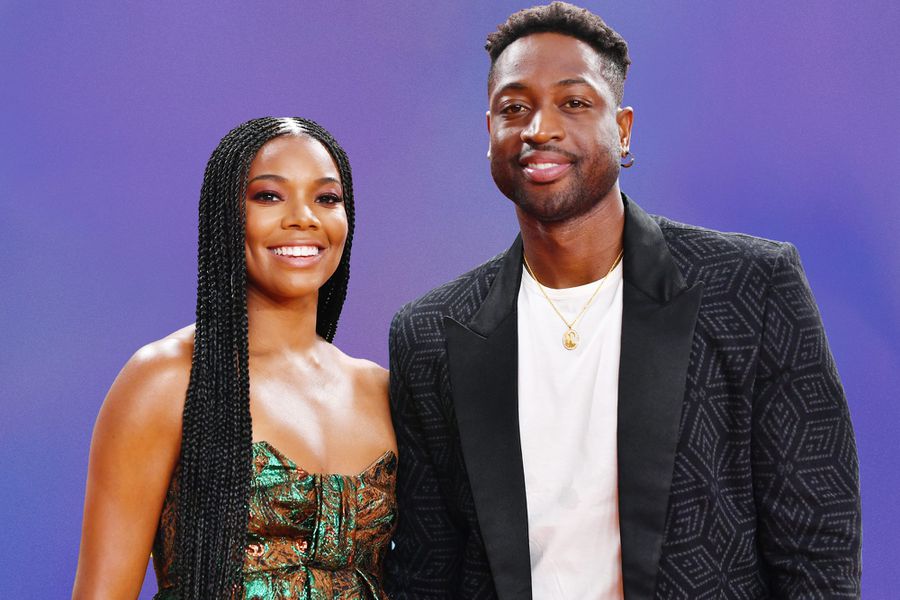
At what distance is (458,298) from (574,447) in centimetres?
50

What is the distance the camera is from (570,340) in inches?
102

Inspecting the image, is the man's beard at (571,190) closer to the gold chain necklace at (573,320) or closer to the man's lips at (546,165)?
the man's lips at (546,165)

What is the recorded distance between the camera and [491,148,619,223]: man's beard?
251 centimetres

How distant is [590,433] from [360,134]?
6.97 ft

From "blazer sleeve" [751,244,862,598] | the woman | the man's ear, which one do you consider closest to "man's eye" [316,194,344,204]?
the woman

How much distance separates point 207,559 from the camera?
96.0 inches

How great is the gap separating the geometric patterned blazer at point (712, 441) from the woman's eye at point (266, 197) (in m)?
0.66

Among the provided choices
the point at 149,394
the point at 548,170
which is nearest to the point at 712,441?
the point at 548,170

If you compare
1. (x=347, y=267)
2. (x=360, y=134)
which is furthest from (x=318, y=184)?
(x=360, y=134)

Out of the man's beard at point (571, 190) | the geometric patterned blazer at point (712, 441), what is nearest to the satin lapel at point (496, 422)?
the geometric patterned blazer at point (712, 441)

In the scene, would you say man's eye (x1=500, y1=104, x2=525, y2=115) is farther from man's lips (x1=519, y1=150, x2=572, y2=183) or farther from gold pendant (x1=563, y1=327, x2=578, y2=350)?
gold pendant (x1=563, y1=327, x2=578, y2=350)

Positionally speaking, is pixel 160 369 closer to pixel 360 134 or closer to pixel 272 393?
pixel 272 393

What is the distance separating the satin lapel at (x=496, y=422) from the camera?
2506mm

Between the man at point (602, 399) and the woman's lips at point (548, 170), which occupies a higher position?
the woman's lips at point (548, 170)
